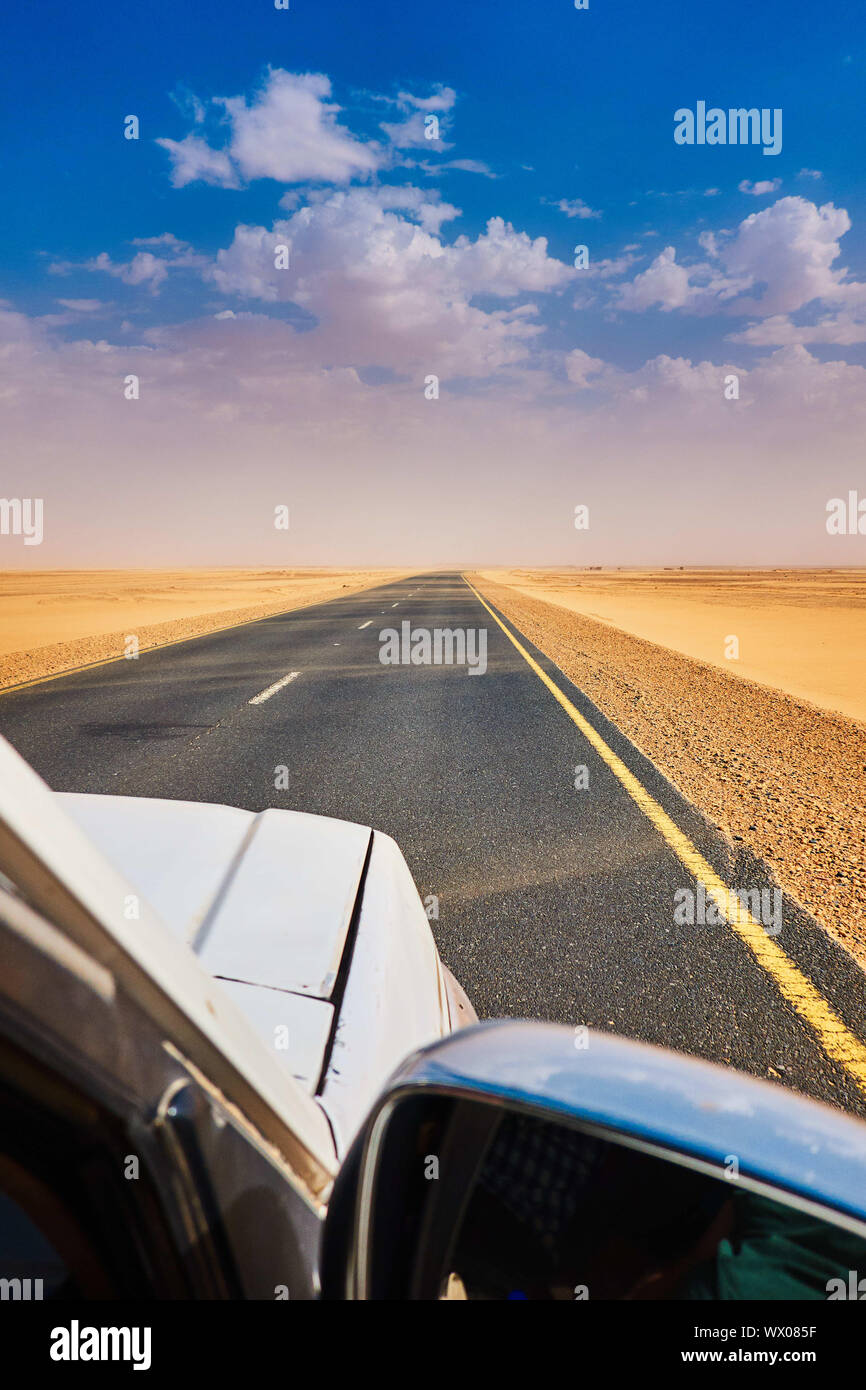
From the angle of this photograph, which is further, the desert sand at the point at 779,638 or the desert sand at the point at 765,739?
the desert sand at the point at 779,638

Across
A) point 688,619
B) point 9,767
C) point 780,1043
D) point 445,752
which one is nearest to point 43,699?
point 445,752

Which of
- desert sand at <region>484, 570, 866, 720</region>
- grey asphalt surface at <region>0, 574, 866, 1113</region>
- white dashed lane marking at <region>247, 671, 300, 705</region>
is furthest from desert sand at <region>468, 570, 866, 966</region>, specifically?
white dashed lane marking at <region>247, 671, 300, 705</region>

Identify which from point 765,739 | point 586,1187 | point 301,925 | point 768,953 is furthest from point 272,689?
point 586,1187

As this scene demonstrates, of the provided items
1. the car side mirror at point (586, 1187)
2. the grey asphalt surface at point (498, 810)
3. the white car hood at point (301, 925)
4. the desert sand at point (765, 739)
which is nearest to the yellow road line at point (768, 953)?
the grey asphalt surface at point (498, 810)

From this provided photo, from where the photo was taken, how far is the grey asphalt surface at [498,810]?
9.46 ft

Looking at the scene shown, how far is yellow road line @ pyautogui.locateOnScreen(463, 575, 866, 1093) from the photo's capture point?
2.61 meters

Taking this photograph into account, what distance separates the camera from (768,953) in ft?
10.8

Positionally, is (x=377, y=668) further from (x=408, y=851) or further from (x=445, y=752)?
(x=408, y=851)

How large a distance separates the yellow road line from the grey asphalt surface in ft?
0.17

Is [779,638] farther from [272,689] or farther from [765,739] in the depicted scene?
[272,689]

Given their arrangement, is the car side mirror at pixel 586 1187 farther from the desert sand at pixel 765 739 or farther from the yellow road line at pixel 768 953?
the desert sand at pixel 765 739

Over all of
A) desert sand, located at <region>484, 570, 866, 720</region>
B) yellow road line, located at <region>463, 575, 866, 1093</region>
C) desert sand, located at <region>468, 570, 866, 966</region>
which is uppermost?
desert sand, located at <region>484, 570, 866, 720</region>

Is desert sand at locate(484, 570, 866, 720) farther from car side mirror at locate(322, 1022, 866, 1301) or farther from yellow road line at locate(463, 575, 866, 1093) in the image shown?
car side mirror at locate(322, 1022, 866, 1301)

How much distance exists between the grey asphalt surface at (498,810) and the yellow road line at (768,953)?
0.17 ft
